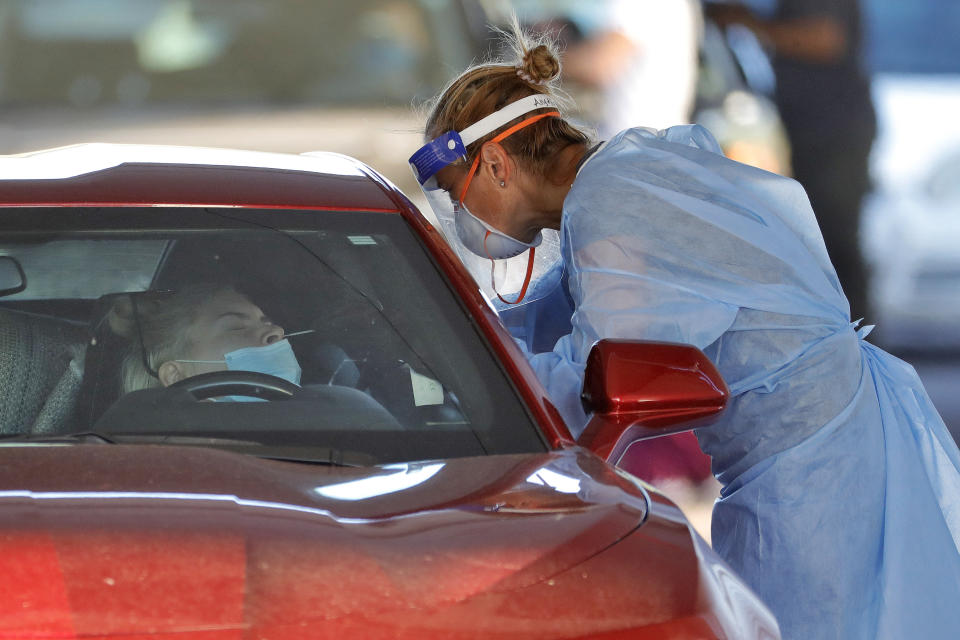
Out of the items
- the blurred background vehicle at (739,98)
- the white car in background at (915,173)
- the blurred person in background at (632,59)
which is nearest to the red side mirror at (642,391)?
the blurred person in background at (632,59)

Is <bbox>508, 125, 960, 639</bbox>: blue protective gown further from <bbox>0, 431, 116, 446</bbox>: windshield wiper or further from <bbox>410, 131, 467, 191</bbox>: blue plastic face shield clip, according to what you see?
<bbox>0, 431, 116, 446</bbox>: windshield wiper

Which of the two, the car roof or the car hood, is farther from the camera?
the car roof

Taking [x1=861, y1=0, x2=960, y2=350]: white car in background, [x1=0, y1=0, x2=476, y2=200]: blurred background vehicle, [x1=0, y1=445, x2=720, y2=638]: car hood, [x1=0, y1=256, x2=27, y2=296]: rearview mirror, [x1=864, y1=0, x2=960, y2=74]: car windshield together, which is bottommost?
[x1=861, y1=0, x2=960, y2=350]: white car in background

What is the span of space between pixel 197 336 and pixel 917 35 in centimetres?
574

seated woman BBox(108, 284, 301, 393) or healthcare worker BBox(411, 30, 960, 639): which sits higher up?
seated woman BBox(108, 284, 301, 393)

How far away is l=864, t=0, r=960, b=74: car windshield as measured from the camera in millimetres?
6777

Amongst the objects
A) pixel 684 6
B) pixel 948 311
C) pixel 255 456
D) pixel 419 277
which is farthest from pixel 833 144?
pixel 255 456

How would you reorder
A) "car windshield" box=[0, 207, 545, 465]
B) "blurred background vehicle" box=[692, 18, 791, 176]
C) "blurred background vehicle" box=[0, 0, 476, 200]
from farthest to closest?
"blurred background vehicle" box=[692, 18, 791, 176], "blurred background vehicle" box=[0, 0, 476, 200], "car windshield" box=[0, 207, 545, 465]

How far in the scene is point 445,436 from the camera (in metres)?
1.88

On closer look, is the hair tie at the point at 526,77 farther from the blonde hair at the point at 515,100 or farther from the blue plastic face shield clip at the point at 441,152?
the blue plastic face shield clip at the point at 441,152

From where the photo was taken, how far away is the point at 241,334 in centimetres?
209

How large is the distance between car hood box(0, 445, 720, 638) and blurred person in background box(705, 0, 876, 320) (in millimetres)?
4299

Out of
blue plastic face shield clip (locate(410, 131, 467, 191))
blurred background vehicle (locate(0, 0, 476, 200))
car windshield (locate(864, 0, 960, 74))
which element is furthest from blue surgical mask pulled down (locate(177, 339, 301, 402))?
car windshield (locate(864, 0, 960, 74))

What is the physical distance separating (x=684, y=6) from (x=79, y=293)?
4.36 m
